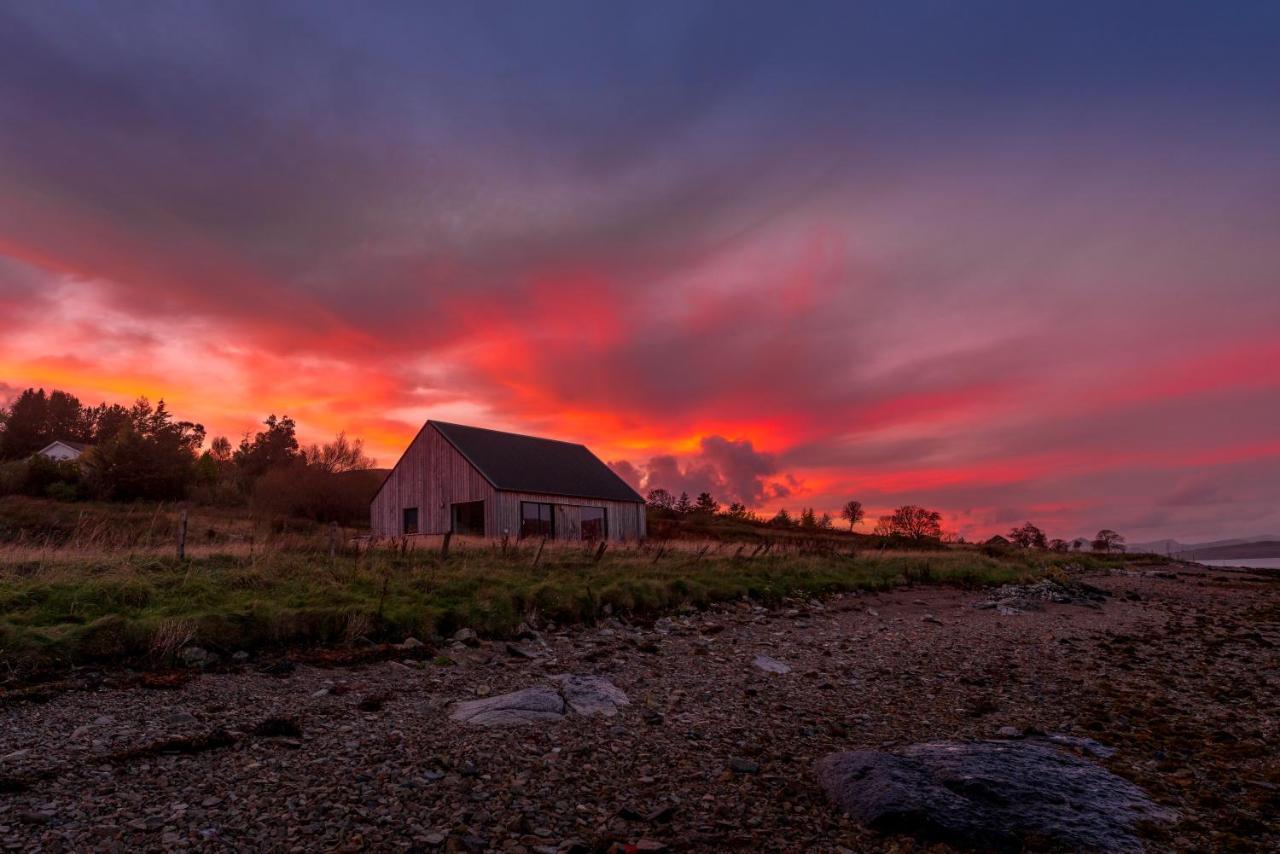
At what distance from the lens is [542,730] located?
7414 mm

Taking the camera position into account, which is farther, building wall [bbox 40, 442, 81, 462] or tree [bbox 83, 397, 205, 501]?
building wall [bbox 40, 442, 81, 462]

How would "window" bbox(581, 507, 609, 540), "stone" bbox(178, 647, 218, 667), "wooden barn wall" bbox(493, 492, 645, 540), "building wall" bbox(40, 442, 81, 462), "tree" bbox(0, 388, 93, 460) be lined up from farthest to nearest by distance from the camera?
"tree" bbox(0, 388, 93, 460) < "building wall" bbox(40, 442, 81, 462) < "window" bbox(581, 507, 609, 540) < "wooden barn wall" bbox(493, 492, 645, 540) < "stone" bbox(178, 647, 218, 667)

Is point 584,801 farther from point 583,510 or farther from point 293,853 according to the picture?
point 583,510

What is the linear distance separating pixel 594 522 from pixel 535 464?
186 inches

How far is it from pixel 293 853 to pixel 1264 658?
15.9 meters

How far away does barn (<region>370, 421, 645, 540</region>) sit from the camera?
3528 centimetres

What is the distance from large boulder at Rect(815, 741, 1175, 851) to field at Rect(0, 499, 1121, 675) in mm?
7570

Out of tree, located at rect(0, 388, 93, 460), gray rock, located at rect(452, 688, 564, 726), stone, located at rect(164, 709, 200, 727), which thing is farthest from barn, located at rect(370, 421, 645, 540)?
tree, located at rect(0, 388, 93, 460)

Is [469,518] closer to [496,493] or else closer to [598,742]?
[496,493]

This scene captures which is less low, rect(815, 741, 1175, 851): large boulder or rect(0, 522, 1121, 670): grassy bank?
rect(0, 522, 1121, 670): grassy bank

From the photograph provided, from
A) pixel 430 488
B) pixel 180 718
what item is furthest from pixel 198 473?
pixel 180 718

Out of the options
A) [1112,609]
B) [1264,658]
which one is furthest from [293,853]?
[1112,609]

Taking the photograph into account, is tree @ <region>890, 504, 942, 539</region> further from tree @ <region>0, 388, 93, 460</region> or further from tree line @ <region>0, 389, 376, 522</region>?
tree @ <region>0, 388, 93, 460</region>

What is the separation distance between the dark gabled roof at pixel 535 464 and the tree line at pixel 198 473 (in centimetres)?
1873
